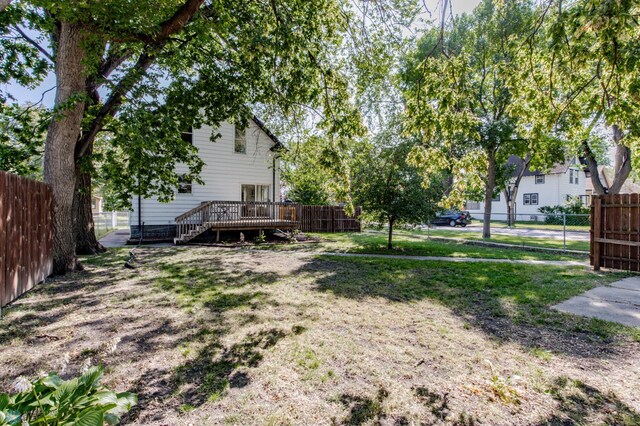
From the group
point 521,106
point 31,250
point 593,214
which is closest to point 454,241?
point 593,214

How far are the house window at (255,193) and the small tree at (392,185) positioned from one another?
26.4ft

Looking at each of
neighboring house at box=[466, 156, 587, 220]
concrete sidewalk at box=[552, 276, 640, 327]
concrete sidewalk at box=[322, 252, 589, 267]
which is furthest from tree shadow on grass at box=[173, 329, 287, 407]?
neighboring house at box=[466, 156, 587, 220]

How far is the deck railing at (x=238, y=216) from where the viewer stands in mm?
14781

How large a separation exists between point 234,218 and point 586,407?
47.3 feet

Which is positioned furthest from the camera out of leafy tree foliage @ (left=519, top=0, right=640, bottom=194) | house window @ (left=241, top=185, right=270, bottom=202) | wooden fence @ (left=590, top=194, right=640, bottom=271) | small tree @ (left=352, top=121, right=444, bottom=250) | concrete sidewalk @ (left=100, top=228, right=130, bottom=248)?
house window @ (left=241, top=185, right=270, bottom=202)

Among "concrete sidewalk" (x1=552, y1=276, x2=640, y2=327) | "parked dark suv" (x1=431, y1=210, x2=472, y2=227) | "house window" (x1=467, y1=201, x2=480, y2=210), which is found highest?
"house window" (x1=467, y1=201, x2=480, y2=210)

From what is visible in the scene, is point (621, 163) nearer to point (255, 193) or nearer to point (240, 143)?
point (255, 193)

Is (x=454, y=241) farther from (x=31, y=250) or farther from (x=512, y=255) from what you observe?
(x=31, y=250)

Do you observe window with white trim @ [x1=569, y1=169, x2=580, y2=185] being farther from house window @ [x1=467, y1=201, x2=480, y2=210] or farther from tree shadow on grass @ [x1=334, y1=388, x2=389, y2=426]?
tree shadow on grass @ [x1=334, y1=388, x2=389, y2=426]

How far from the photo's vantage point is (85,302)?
5.43m

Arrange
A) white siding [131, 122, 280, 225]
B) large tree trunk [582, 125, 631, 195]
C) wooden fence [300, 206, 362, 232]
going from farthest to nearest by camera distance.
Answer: wooden fence [300, 206, 362, 232] → large tree trunk [582, 125, 631, 195] → white siding [131, 122, 280, 225]

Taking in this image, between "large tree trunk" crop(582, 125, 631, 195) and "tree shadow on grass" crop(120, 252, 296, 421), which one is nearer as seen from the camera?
"tree shadow on grass" crop(120, 252, 296, 421)

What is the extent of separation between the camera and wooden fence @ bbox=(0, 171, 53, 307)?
4941mm

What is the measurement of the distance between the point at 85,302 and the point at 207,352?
10.5 feet
